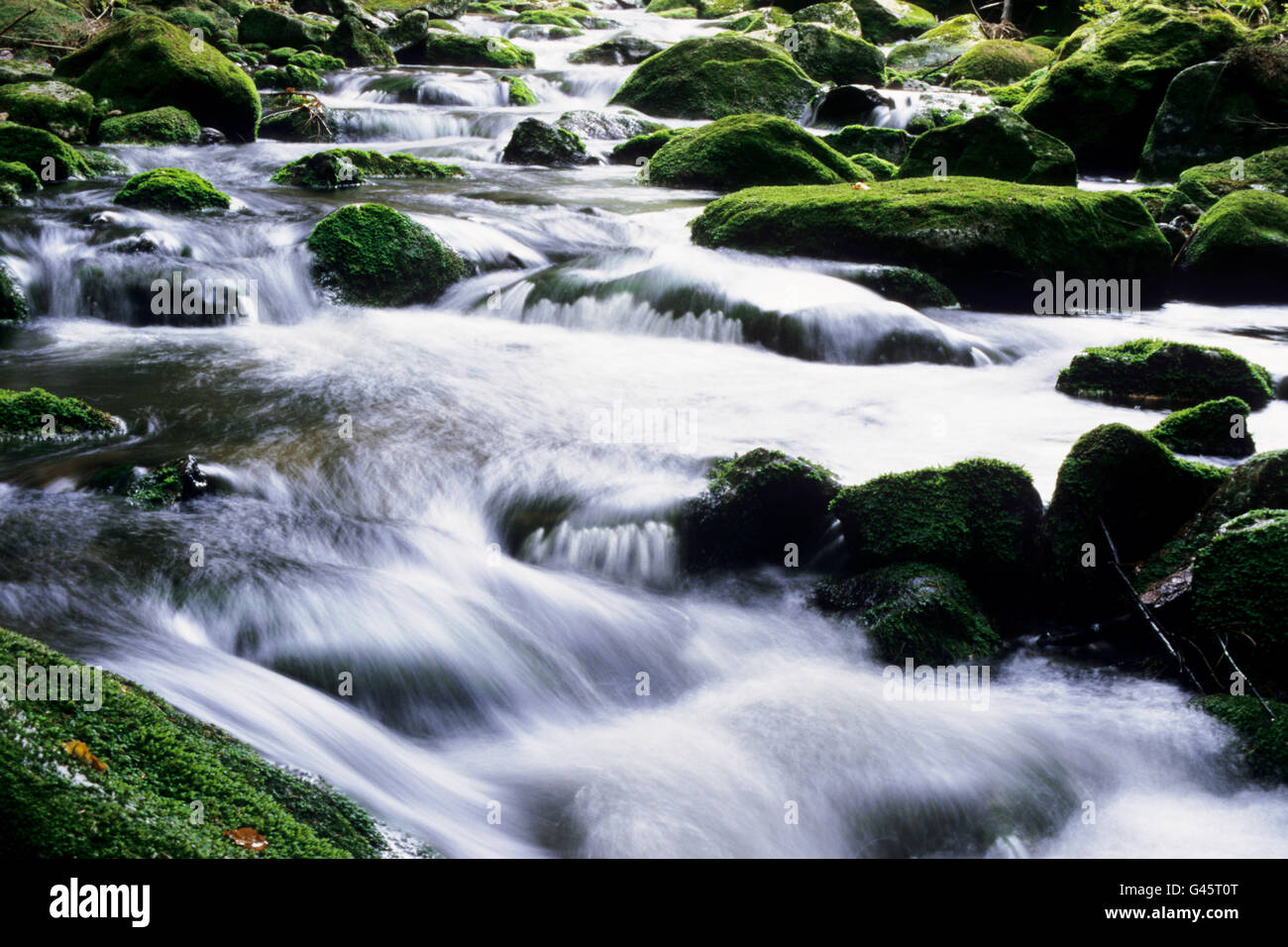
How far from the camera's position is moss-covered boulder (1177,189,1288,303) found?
10.1 meters

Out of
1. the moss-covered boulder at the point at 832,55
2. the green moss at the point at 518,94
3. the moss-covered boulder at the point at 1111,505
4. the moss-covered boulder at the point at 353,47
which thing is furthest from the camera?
the moss-covered boulder at the point at 353,47

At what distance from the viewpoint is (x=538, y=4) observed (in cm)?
3741

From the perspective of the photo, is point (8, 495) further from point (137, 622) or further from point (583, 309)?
point (583, 309)

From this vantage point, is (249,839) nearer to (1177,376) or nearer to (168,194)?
(1177,376)

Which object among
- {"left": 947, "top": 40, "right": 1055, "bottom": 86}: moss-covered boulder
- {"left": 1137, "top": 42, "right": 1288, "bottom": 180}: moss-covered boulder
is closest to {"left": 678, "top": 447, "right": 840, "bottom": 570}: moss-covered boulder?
{"left": 1137, "top": 42, "right": 1288, "bottom": 180}: moss-covered boulder

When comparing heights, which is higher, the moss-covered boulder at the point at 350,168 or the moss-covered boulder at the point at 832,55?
the moss-covered boulder at the point at 832,55

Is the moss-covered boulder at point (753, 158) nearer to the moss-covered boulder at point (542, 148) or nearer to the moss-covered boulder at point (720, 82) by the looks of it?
the moss-covered boulder at point (542, 148)

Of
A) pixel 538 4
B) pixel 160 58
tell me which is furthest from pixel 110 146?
pixel 538 4

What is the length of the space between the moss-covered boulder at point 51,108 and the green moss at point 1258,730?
49.0ft

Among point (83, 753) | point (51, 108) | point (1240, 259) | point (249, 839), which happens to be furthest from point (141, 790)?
point (51, 108)

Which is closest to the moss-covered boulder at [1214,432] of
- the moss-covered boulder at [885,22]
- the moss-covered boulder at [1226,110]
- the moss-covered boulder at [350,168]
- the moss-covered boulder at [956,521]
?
the moss-covered boulder at [956,521]

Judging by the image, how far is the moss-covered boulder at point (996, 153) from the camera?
11820 millimetres

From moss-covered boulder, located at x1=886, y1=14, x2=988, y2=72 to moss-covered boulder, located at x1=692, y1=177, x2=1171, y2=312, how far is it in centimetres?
1738

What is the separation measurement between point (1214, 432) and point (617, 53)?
73.6 feet
